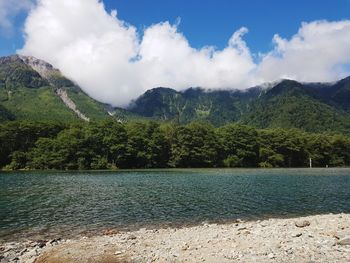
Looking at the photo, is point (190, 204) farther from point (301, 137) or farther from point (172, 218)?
point (301, 137)

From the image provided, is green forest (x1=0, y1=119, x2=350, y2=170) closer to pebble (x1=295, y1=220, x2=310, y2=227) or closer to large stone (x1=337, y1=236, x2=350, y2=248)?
pebble (x1=295, y1=220, x2=310, y2=227)

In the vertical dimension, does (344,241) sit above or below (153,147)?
below

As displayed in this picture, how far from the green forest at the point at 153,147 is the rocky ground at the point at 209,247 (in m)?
120

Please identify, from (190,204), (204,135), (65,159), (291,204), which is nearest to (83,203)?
(190,204)

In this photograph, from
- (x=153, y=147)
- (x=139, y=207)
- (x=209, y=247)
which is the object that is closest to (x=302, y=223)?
(x=209, y=247)

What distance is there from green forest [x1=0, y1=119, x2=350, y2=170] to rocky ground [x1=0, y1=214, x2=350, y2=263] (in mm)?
119898

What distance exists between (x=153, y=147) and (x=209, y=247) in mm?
133451

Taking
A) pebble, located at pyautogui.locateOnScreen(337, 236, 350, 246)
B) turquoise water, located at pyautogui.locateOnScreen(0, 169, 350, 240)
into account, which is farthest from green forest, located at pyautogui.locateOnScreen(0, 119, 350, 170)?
pebble, located at pyautogui.locateOnScreen(337, 236, 350, 246)

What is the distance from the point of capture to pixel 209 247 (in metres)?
22.5

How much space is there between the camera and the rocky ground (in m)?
20.1

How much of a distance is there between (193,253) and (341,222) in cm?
1496

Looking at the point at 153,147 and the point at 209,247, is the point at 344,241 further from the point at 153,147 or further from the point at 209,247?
the point at 153,147

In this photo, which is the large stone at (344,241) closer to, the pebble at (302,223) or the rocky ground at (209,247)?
the rocky ground at (209,247)

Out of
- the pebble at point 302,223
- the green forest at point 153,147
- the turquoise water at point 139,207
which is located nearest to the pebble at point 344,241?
the pebble at point 302,223
